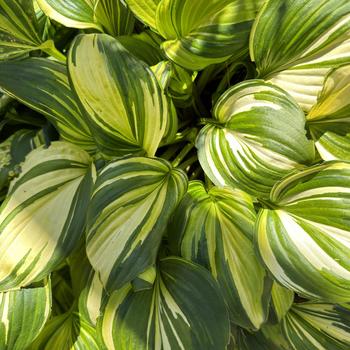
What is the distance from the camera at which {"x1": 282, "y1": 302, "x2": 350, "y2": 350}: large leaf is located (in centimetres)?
73

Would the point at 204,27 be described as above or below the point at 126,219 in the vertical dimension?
above

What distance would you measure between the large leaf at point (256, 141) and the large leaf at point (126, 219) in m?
0.07

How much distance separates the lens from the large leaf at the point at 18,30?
28.0 inches

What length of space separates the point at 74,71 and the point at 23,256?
26 centimetres

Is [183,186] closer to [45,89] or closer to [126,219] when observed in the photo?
[126,219]

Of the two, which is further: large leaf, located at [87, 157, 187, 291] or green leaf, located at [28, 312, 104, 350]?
green leaf, located at [28, 312, 104, 350]

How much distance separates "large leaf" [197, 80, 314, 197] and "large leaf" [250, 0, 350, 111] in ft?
0.24

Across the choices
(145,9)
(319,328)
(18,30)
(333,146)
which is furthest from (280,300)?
(18,30)

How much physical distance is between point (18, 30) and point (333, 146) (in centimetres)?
51

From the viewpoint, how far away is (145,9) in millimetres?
683

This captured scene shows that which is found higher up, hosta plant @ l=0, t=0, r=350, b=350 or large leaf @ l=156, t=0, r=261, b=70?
large leaf @ l=156, t=0, r=261, b=70

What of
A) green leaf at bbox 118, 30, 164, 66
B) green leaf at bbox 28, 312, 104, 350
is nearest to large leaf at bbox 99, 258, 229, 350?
green leaf at bbox 28, 312, 104, 350

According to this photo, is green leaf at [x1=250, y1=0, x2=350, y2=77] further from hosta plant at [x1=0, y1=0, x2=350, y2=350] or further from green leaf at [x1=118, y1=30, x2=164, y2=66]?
green leaf at [x1=118, y1=30, x2=164, y2=66]

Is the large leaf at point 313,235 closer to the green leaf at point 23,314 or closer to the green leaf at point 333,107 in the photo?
the green leaf at point 333,107
